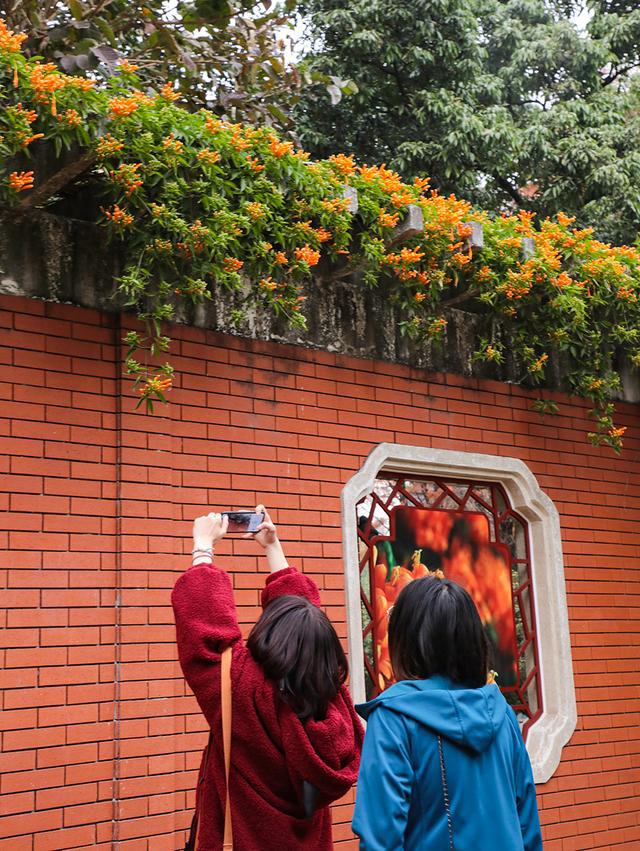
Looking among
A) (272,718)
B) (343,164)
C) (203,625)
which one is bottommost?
(272,718)

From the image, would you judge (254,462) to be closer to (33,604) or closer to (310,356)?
(310,356)

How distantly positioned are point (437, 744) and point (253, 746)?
1.99 feet

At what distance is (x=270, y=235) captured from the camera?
5.41 metres

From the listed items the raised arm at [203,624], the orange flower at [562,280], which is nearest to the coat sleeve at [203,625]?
the raised arm at [203,624]

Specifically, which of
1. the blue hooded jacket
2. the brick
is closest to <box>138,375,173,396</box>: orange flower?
the brick

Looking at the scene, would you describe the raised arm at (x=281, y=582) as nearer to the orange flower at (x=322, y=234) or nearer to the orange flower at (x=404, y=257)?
the orange flower at (x=322, y=234)

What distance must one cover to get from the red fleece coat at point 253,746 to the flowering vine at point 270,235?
6.10 ft

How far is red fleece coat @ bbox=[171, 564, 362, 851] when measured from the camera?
10.0 ft

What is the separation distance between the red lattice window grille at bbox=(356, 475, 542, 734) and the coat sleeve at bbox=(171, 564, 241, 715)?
9.65ft

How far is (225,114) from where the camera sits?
6.46 meters

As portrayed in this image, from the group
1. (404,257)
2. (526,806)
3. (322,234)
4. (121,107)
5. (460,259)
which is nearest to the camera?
(526,806)

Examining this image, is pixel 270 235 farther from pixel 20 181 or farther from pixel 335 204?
pixel 20 181

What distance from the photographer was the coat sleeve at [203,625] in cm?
314

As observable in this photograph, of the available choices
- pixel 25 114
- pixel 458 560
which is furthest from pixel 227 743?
pixel 458 560
